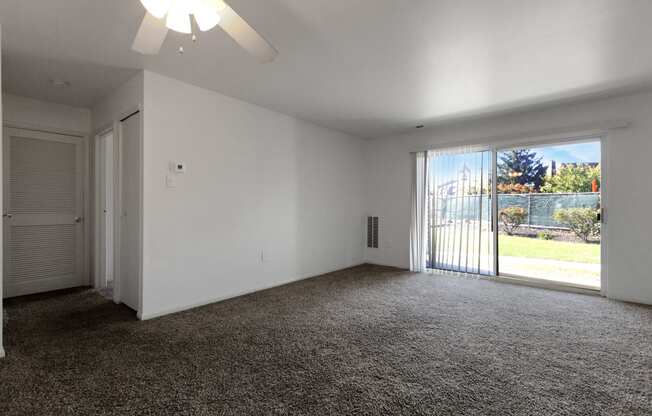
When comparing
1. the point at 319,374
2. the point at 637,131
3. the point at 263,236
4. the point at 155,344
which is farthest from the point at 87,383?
the point at 637,131

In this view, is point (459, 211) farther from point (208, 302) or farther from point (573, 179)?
point (208, 302)

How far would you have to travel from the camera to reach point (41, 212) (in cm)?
369

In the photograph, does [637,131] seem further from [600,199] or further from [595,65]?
[595,65]

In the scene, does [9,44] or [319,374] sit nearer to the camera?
[319,374]

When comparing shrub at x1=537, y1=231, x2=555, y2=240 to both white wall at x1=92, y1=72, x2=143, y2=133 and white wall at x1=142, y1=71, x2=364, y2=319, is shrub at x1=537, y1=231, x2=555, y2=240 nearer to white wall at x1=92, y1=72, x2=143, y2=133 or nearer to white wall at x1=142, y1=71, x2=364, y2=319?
white wall at x1=142, y1=71, x2=364, y2=319

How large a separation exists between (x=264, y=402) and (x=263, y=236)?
2.40m

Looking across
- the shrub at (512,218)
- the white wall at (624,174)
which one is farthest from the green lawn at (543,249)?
the white wall at (624,174)

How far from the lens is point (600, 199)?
3.68m

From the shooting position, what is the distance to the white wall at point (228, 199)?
2969 mm

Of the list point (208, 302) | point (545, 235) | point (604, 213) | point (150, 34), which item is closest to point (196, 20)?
point (150, 34)

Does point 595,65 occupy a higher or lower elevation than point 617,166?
higher

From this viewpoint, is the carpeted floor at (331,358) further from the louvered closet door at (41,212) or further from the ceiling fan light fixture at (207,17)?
the ceiling fan light fixture at (207,17)

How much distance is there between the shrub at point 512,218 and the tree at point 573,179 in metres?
0.42

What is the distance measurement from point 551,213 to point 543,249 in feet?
2.07
